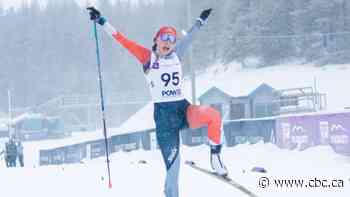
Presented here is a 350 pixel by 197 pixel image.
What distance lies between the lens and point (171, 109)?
23.7ft

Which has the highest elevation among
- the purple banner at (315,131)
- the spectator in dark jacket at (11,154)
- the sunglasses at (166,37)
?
the sunglasses at (166,37)

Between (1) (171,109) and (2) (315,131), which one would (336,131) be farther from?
(1) (171,109)

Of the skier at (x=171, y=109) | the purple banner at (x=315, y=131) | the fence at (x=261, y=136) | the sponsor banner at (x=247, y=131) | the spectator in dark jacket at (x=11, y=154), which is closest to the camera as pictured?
the skier at (x=171, y=109)

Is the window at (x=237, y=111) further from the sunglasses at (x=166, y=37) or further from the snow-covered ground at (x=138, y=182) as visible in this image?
the sunglasses at (x=166, y=37)

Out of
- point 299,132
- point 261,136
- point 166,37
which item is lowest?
point 261,136

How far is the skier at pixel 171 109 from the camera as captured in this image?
7.11 m

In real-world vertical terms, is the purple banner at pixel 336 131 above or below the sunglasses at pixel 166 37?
below

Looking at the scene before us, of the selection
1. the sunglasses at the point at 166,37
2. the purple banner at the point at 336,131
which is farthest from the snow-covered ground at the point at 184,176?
the sunglasses at the point at 166,37

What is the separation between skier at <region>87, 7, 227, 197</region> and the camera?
7109mm

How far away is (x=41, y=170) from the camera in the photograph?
12.5 meters

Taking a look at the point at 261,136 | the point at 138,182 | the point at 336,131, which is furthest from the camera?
the point at 261,136

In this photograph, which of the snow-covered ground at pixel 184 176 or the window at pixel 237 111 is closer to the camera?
the snow-covered ground at pixel 184 176

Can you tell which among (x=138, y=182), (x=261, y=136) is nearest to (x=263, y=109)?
(x=261, y=136)

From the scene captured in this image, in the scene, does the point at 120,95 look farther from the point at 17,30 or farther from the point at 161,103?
the point at 161,103
